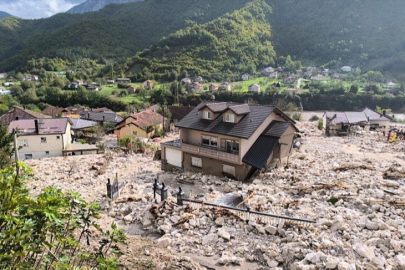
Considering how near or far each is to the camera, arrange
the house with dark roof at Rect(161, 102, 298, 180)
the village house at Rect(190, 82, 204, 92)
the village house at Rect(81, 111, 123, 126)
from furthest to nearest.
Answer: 1. the village house at Rect(190, 82, 204, 92)
2. the village house at Rect(81, 111, 123, 126)
3. the house with dark roof at Rect(161, 102, 298, 180)

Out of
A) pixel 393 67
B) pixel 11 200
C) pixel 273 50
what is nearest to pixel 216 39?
pixel 273 50

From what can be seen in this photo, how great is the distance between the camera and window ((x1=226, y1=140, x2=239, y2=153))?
829 inches

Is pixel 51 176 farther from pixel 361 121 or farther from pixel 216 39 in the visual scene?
pixel 216 39

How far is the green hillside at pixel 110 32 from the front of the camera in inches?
5891

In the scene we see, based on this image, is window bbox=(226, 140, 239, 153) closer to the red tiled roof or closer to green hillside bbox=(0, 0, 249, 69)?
the red tiled roof

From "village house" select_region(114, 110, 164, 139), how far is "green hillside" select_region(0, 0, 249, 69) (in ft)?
353

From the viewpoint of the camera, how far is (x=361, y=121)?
151 feet

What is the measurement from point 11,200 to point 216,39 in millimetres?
130938

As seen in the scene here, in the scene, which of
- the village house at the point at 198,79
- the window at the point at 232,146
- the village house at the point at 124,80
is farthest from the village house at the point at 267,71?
the window at the point at 232,146

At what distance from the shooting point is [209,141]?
2253 centimetres

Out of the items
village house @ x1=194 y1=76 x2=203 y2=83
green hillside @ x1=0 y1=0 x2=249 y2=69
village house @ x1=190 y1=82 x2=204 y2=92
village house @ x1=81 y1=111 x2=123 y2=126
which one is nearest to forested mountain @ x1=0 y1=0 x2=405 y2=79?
green hillside @ x1=0 y1=0 x2=249 y2=69

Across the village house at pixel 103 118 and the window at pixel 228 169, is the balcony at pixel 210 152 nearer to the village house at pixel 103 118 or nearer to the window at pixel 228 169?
the window at pixel 228 169

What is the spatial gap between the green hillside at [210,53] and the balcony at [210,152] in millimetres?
92004

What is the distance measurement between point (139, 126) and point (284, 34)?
429ft
